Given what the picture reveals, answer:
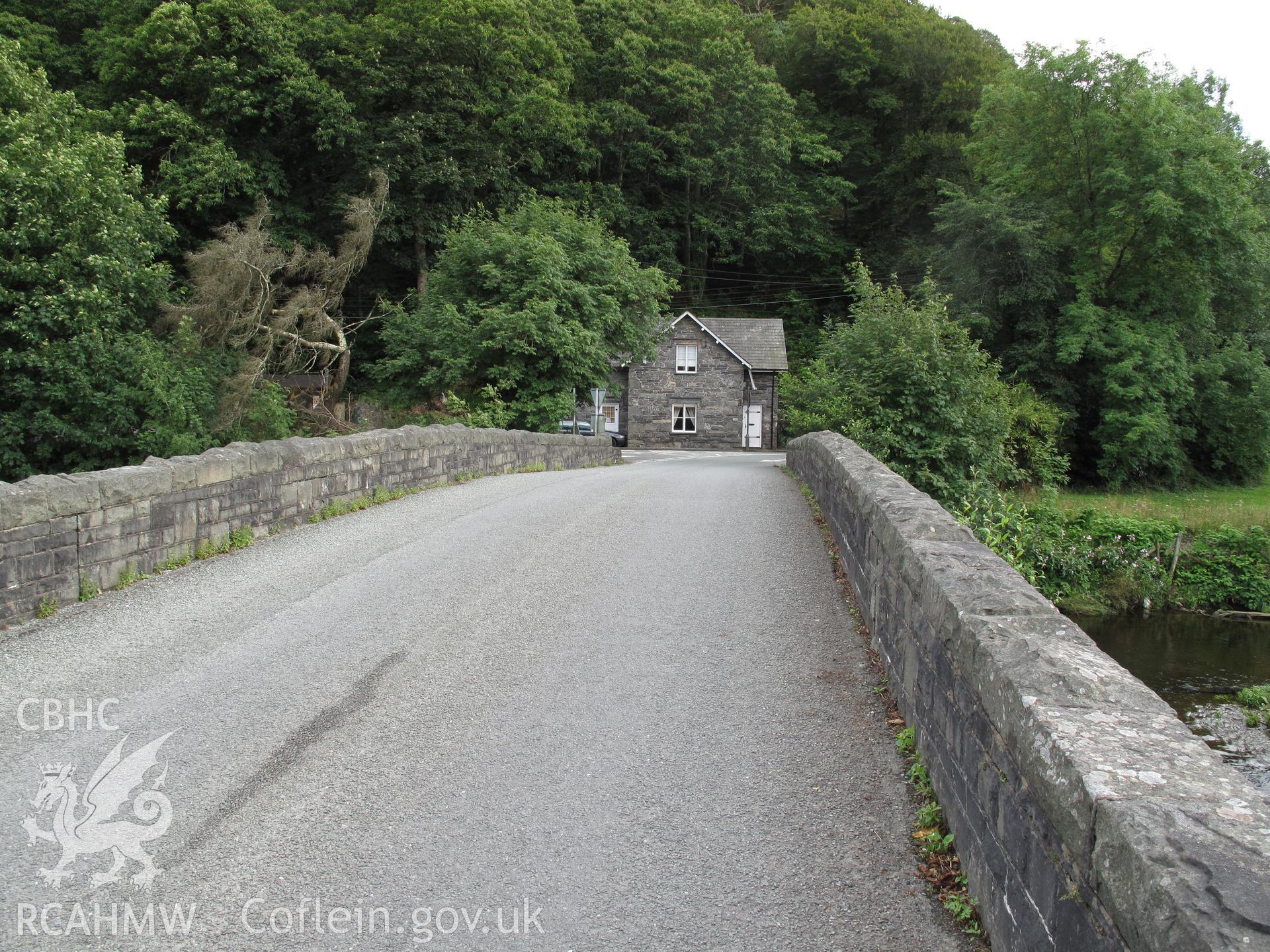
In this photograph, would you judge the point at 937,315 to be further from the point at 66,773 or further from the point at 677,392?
the point at 677,392

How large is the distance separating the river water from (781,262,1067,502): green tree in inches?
165

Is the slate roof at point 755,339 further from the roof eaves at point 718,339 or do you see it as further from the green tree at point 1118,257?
the green tree at point 1118,257

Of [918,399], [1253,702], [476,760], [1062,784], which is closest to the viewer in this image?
[1062,784]

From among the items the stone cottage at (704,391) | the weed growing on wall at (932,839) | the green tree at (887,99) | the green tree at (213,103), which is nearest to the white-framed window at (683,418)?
the stone cottage at (704,391)

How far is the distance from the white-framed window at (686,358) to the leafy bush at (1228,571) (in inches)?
1082

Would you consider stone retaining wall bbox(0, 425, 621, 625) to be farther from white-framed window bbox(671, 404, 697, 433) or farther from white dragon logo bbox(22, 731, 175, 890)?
white-framed window bbox(671, 404, 697, 433)

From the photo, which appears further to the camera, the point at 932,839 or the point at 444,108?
the point at 444,108

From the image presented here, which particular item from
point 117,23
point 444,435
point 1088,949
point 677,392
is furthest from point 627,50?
point 1088,949

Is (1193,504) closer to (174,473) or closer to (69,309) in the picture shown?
(174,473)

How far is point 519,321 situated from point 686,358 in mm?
23069

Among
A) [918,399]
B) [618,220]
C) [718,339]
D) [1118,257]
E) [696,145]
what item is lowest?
[918,399]

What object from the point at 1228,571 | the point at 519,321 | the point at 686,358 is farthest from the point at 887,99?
the point at 1228,571

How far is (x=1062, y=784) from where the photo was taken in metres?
2.53

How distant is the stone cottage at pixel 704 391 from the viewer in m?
46.9
